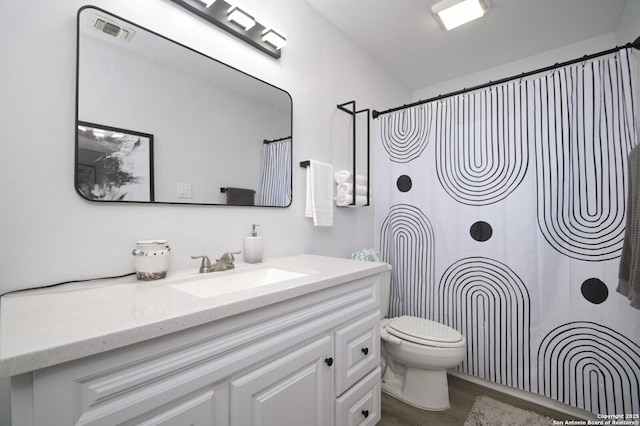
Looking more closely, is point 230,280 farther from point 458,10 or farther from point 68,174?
point 458,10

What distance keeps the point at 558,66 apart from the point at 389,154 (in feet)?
3.66

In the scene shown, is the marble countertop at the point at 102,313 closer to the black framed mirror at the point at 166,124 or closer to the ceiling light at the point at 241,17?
the black framed mirror at the point at 166,124

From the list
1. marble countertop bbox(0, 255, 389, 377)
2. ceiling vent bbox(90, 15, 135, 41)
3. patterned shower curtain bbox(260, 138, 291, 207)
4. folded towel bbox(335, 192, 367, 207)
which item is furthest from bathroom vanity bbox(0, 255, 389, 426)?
ceiling vent bbox(90, 15, 135, 41)

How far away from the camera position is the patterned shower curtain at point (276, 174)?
5.02ft

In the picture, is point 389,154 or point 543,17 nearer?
point 543,17

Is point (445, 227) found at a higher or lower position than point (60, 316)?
higher

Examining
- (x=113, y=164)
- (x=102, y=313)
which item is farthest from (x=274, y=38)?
(x=102, y=313)

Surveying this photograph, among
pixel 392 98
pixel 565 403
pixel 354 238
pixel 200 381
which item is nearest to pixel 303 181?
pixel 354 238

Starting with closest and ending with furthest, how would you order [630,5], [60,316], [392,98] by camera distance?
[60,316] < [630,5] < [392,98]

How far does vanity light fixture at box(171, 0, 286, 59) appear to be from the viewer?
1260mm

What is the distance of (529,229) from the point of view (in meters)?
1.70

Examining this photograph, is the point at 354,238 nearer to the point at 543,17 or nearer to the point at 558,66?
the point at 558,66

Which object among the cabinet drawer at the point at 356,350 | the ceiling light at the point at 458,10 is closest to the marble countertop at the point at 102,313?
the cabinet drawer at the point at 356,350

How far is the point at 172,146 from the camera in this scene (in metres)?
1.18
